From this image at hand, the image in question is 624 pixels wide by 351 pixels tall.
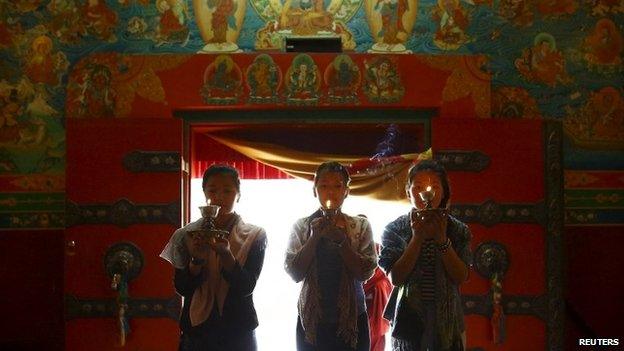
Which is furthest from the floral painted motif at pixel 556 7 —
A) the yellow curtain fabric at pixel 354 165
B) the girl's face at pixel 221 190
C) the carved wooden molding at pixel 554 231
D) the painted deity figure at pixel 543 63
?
the girl's face at pixel 221 190

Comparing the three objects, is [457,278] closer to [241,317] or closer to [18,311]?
[241,317]

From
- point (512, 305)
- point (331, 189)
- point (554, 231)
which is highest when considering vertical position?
point (331, 189)

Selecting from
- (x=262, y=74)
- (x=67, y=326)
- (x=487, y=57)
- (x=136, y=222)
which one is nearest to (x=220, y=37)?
(x=262, y=74)

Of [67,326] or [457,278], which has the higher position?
[457,278]

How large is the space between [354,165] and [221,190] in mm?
2010

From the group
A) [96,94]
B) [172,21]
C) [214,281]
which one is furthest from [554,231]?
[96,94]

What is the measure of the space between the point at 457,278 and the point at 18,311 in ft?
11.0

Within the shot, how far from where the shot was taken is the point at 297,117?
5.50 meters

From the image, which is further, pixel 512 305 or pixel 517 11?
pixel 517 11

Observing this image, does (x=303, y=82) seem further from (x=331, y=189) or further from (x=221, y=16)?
(x=331, y=189)

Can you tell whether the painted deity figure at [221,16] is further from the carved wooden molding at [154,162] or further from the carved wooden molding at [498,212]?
the carved wooden molding at [498,212]

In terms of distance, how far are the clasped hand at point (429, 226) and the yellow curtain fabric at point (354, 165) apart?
6.31 feet

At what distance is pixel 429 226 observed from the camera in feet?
11.6

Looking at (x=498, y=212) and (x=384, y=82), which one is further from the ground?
(x=384, y=82)
